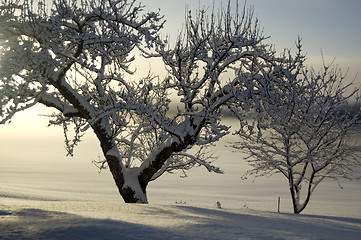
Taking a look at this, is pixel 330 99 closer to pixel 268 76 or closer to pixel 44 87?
pixel 268 76

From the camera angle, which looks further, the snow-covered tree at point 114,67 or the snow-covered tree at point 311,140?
the snow-covered tree at point 311,140

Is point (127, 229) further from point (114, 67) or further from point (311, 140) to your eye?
point (311, 140)

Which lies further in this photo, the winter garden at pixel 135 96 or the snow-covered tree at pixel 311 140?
the snow-covered tree at pixel 311 140

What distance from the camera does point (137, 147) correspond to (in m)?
17.3

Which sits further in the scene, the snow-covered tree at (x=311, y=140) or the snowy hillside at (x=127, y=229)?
the snow-covered tree at (x=311, y=140)

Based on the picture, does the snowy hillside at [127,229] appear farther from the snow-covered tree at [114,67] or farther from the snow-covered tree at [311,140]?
the snow-covered tree at [311,140]

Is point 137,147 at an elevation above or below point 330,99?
below

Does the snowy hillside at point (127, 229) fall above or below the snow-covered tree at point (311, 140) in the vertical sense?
below

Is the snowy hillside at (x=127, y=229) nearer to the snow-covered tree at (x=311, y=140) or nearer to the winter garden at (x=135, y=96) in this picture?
the winter garden at (x=135, y=96)

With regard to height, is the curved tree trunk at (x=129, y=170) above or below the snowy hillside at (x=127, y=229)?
above

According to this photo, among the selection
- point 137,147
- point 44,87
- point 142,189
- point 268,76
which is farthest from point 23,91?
point 137,147

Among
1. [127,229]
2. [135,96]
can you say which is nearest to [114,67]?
[135,96]

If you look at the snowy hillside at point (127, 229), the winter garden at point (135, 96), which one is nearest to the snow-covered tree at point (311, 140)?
the winter garden at point (135, 96)

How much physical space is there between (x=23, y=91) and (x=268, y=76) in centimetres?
694
